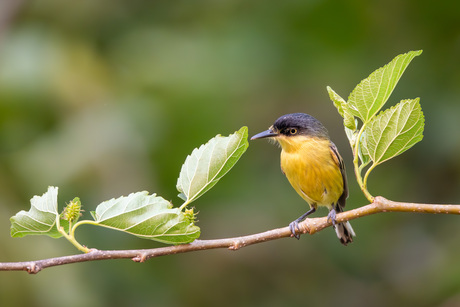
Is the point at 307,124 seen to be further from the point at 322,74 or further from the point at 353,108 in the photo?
the point at 322,74

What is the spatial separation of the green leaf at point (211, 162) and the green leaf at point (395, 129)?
18.6 inches

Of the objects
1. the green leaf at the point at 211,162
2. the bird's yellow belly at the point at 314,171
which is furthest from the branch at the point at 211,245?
the bird's yellow belly at the point at 314,171

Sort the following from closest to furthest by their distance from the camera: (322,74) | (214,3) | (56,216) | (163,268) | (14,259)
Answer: (56,216), (14,259), (163,268), (322,74), (214,3)

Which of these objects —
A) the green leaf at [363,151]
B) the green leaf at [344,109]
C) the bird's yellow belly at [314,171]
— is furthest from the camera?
the bird's yellow belly at [314,171]

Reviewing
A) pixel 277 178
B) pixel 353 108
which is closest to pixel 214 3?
pixel 277 178

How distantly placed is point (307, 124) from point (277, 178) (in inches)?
134

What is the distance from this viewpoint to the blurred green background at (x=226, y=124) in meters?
6.02

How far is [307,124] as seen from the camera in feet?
13.2

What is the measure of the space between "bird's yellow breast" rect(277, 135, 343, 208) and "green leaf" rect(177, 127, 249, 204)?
171cm

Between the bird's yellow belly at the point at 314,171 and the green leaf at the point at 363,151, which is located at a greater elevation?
the green leaf at the point at 363,151

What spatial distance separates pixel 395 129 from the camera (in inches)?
87.2

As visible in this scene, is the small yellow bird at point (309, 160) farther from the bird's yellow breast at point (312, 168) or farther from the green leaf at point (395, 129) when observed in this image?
the green leaf at point (395, 129)

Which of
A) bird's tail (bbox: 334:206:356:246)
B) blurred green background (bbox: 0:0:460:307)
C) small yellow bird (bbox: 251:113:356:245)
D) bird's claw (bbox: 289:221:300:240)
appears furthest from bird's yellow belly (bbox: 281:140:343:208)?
blurred green background (bbox: 0:0:460:307)

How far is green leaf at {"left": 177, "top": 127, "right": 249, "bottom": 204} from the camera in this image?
2.22 meters
